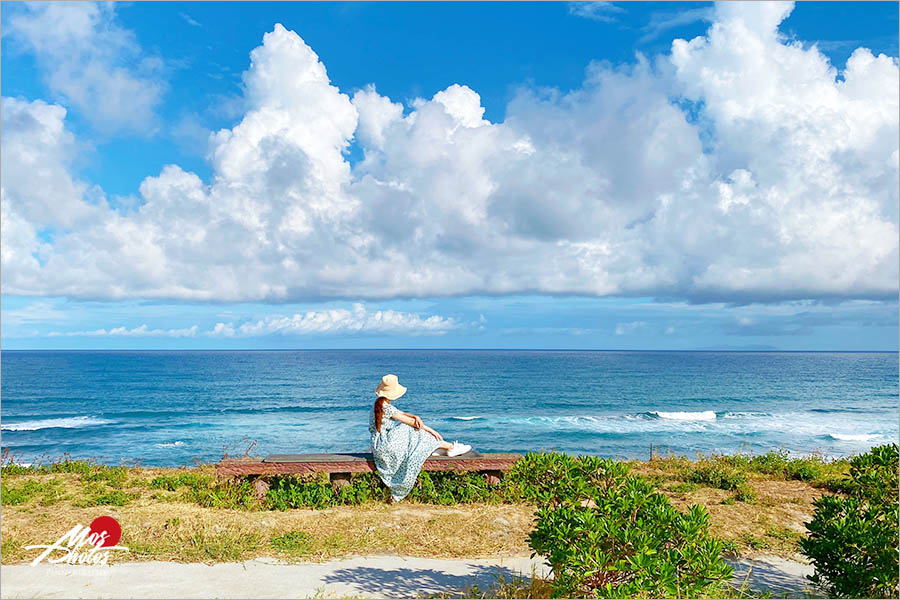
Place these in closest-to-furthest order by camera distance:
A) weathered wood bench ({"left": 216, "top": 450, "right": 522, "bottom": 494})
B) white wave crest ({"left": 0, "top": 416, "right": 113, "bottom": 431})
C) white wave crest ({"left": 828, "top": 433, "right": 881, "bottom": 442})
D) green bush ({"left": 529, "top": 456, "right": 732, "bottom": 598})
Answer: green bush ({"left": 529, "top": 456, "right": 732, "bottom": 598}) → weathered wood bench ({"left": 216, "top": 450, "right": 522, "bottom": 494}) → white wave crest ({"left": 828, "top": 433, "right": 881, "bottom": 442}) → white wave crest ({"left": 0, "top": 416, "right": 113, "bottom": 431})

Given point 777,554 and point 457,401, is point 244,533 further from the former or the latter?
point 457,401

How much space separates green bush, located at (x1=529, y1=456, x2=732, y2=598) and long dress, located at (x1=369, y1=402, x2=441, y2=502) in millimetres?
4192

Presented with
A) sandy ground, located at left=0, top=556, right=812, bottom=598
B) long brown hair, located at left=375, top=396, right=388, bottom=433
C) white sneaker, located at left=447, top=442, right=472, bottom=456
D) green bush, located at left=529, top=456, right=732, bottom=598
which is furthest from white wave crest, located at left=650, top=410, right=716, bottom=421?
green bush, located at left=529, top=456, right=732, bottom=598

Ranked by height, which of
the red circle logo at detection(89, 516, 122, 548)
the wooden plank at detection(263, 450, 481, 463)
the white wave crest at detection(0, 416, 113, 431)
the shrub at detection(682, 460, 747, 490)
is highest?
the wooden plank at detection(263, 450, 481, 463)

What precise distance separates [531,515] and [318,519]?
9.26 feet

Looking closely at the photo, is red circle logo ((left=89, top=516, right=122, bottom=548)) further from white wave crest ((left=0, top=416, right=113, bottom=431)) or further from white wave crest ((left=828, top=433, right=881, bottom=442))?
white wave crest ((left=0, top=416, right=113, bottom=431))

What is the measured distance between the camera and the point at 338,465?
9.27 metres

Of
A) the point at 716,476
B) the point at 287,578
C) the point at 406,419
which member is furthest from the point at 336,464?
the point at 716,476

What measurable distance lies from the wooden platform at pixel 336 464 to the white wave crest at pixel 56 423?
37797 millimetres

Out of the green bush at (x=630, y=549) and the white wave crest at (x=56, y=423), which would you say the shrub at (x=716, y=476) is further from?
the white wave crest at (x=56, y=423)

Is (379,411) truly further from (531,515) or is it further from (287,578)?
(287,578)

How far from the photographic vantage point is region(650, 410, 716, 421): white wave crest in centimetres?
4403

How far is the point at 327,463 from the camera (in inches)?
366

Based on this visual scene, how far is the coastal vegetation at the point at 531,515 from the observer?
187 inches
